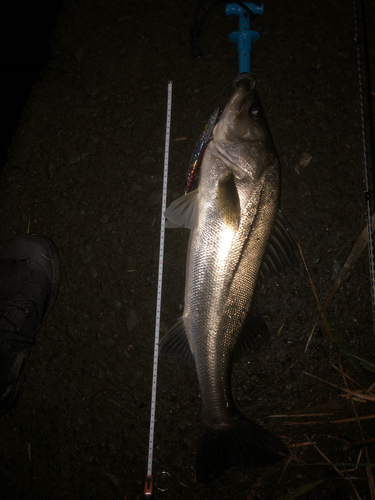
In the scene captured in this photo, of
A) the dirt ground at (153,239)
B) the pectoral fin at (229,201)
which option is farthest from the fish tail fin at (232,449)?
the pectoral fin at (229,201)

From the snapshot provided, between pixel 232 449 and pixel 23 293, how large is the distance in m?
1.98

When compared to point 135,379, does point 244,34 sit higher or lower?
higher

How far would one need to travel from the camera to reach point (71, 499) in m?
2.10

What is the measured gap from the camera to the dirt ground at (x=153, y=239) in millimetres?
2145

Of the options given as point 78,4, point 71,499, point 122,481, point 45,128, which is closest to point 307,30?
point 78,4

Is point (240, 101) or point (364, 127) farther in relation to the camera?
point (364, 127)

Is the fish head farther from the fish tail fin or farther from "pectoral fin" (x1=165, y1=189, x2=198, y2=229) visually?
the fish tail fin

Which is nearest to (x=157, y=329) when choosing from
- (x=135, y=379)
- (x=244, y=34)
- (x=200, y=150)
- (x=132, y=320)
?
(x=132, y=320)

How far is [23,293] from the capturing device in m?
2.35

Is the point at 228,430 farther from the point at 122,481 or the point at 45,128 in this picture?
the point at 45,128

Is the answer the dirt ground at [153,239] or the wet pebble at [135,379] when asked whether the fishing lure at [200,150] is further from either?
the wet pebble at [135,379]

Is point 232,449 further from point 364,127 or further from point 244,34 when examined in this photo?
point 244,34

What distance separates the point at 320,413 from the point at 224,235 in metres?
1.64

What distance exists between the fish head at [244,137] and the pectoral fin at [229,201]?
3.4 inches
